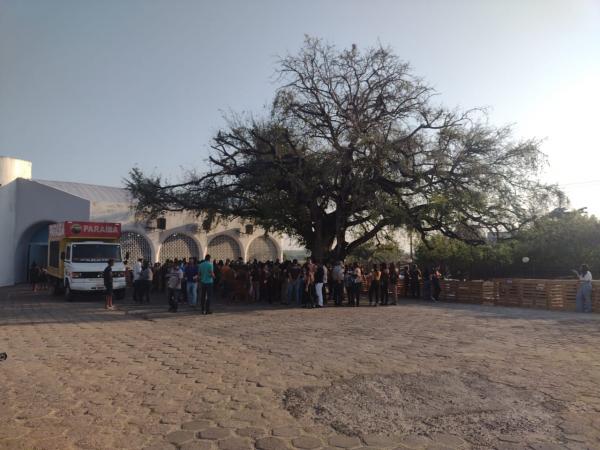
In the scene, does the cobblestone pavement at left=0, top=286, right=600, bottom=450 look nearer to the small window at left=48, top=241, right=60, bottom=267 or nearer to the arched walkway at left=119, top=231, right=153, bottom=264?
the small window at left=48, top=241, right=60, bottom=267

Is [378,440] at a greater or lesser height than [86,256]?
lesser

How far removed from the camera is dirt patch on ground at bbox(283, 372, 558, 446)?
490cm

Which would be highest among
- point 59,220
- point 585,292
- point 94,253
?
point 59,220

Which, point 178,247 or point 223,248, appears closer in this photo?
point 178,247

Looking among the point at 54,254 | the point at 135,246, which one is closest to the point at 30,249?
the point at 135,246

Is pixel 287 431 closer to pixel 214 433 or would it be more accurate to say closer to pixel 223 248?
pixel 214 433

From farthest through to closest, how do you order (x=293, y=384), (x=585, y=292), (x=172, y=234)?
(x=172, y=234), (x=585, y=292), (x=293, y=384)

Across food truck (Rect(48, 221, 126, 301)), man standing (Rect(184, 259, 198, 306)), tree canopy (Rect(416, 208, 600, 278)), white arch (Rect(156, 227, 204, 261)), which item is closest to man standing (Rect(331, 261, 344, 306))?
man standing (Rect(184, 259, 198, 306))

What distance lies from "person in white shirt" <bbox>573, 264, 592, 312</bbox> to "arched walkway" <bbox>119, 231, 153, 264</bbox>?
78.4ft

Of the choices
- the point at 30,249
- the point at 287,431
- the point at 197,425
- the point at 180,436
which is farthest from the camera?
the point at 30,249

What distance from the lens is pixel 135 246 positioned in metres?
31.1

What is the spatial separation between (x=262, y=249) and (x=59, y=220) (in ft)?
47.8

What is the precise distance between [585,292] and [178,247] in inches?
968

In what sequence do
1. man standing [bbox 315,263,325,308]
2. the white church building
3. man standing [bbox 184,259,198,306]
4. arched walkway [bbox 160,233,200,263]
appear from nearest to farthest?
1. man standing [bbox 184,259,198,306]
2. man standing [bbox 315,263,325,308]
3. the white church building
4. arched walkway [bbox 160,233,200,263]
